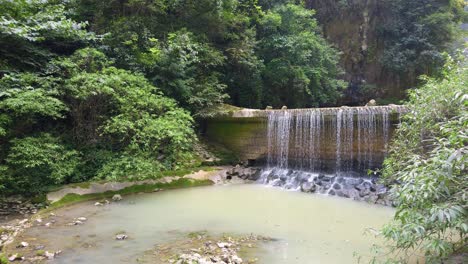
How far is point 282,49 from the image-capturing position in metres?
13.4

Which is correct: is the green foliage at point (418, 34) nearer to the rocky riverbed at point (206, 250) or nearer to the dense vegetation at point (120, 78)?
the dense vegetation at point (120, 78)

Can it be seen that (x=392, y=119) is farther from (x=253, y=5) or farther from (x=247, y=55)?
(x=253, y=5)

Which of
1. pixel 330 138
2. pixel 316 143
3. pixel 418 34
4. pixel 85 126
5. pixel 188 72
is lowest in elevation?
pixel 316 143

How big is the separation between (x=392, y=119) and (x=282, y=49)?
6087mm

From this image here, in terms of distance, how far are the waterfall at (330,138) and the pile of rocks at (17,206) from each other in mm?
6795

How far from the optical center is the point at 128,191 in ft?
26.0

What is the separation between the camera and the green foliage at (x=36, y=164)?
650 cm

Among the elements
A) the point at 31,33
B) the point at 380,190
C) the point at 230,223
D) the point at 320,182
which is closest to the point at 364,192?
the point at 380,190

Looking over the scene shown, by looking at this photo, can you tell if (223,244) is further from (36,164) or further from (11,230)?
(36,164)

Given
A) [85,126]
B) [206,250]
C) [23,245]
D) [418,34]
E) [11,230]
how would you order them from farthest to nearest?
[418,34]
[85,126]
[11,230]
[23,245]
[206,250]

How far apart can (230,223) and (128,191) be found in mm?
3267

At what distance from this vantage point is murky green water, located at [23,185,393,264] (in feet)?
14.6

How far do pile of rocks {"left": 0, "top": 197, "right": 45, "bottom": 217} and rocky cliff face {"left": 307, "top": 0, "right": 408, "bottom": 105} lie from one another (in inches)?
617

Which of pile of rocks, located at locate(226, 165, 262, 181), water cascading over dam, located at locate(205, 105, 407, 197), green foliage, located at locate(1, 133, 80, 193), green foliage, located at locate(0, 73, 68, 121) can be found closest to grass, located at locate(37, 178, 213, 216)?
green foliage, located at locate(1, 133, 80, 193)
